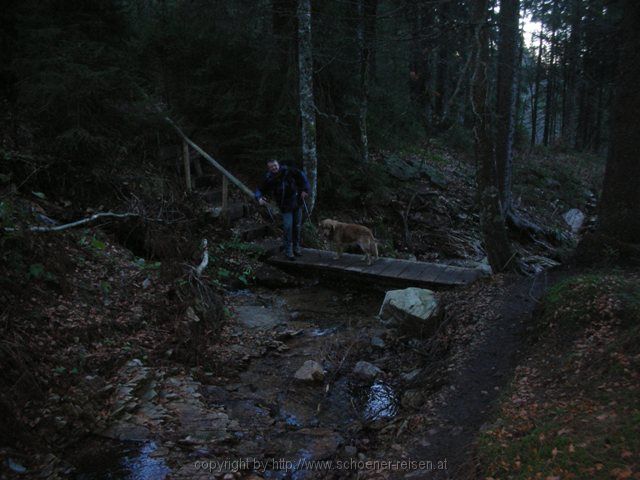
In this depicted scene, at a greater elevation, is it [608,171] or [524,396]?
[608,171]

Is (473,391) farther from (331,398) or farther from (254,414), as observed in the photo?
(254,414)

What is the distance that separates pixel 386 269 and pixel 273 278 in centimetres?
243

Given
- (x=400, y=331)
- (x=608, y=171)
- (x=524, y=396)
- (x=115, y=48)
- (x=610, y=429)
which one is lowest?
(x=400, y=331)

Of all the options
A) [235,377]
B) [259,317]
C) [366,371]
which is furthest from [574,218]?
[235,377]

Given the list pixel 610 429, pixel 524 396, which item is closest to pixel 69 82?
pixel 524 396

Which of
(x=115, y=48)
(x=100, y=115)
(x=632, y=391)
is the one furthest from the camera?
(x=115, y=48)

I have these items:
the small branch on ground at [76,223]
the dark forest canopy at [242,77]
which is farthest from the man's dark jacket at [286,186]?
the small branch on ground at [76,223]

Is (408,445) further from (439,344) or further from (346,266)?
(346,266)

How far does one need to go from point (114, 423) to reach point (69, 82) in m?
6.70

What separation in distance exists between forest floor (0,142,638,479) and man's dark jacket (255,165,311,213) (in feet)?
6.39

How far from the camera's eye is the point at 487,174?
707 centimetres

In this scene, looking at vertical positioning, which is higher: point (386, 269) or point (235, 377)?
point (386, 269)

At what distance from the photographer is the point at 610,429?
2.72 meters

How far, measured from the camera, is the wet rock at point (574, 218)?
722 inches
